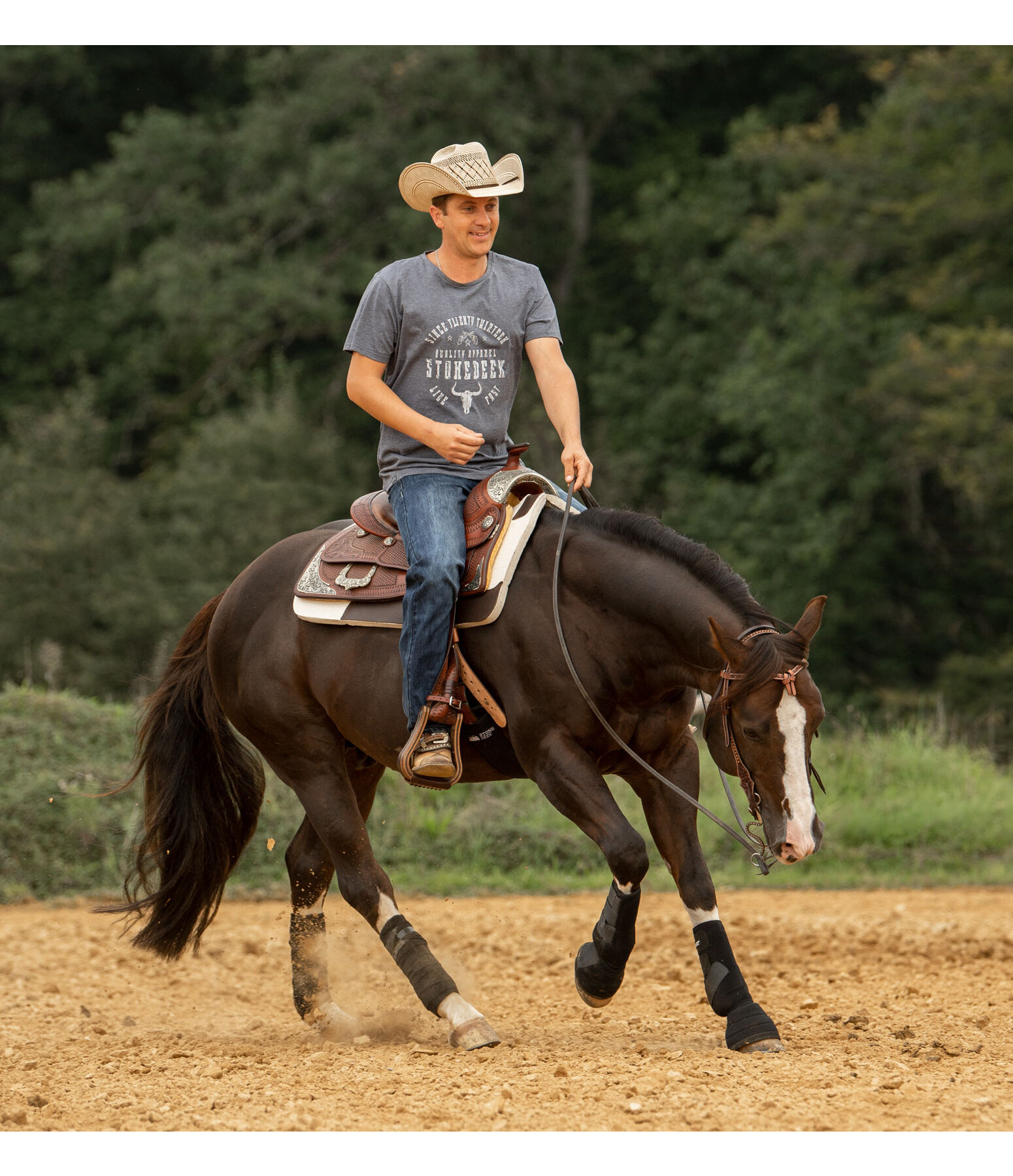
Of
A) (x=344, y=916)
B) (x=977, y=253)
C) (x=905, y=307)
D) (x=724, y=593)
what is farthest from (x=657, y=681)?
(x=905, y=307)

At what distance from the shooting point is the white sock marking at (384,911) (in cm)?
542

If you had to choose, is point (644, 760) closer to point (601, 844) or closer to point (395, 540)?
point (601, 844)

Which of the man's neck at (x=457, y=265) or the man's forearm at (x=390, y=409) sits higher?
the man's neck at (x=457, y=265)

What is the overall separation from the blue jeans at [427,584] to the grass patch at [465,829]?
200 inches

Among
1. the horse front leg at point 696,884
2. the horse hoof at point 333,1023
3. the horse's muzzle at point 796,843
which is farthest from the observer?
the horse hoof at point 333,1023

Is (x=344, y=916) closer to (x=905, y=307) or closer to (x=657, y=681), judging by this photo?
(x=657, y=681)

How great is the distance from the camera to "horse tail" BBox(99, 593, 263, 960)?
20.4ft

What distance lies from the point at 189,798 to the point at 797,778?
312cm

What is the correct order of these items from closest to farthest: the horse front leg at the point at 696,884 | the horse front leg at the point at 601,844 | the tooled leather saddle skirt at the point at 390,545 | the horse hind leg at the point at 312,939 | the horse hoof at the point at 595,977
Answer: the horse front leg at the point at 601,844, the horse front leg at the point at 696,884, the horse hoof at the point at 595,977, the tooled leather saddle skirt at the point at 390,545, the horse hind leg at the point at 312,939

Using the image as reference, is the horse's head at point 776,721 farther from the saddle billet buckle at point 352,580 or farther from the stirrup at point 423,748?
the saddle billet buckle at point 352,580

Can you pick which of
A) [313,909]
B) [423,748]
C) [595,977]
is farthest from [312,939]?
[595,977]

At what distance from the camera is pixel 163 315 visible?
998 inches

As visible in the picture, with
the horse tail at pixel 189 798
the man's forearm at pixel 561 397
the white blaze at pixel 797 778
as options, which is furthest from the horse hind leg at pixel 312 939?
the white blaze at pixel 797 778

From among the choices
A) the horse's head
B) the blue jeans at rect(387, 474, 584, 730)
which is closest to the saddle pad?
the blue jeans at rect(387, 474, 584, 730)
